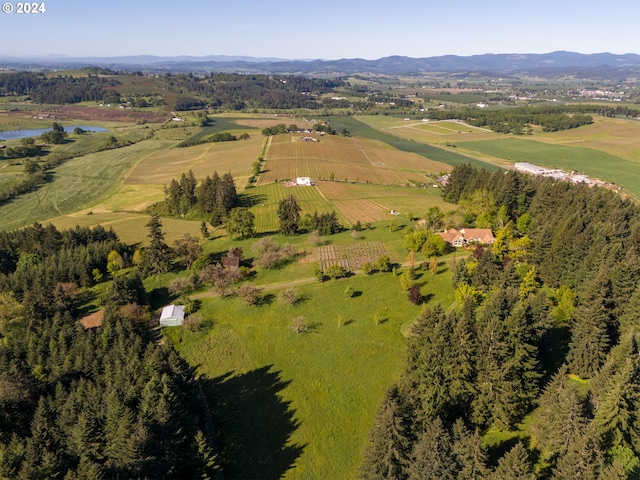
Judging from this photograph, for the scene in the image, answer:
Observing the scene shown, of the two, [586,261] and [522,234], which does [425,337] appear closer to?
[586,261]

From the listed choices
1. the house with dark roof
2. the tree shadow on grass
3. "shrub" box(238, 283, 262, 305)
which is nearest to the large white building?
the house with dark roof

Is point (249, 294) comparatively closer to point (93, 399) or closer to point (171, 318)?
point (171, 318)

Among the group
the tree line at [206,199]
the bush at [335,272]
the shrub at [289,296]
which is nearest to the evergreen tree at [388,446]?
the shrub at [289,296]

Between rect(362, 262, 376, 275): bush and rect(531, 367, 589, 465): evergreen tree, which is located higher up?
rect(531, 367, 589, 465): evergreen tree

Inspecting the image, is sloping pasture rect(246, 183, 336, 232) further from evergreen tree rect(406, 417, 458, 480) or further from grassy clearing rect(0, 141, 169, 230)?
evergreen tree rect(406, 417, 458, 480)

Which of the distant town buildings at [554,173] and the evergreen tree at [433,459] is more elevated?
the distant town buildings at [554,173]

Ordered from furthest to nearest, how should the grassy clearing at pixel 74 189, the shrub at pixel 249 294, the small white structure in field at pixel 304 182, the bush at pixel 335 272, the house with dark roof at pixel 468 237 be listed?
the small white structure in field at pixel 304 182 < the grassy clearing at pixel 74 189 < the house with dark roof at pixel 468 237 < the bush at pixel 335 272 < the shrub at pixel 249 294

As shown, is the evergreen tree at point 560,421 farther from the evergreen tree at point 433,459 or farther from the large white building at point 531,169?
the large white building at point 531,169

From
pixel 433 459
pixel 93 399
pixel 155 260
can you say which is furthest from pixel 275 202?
pixel 433 459
